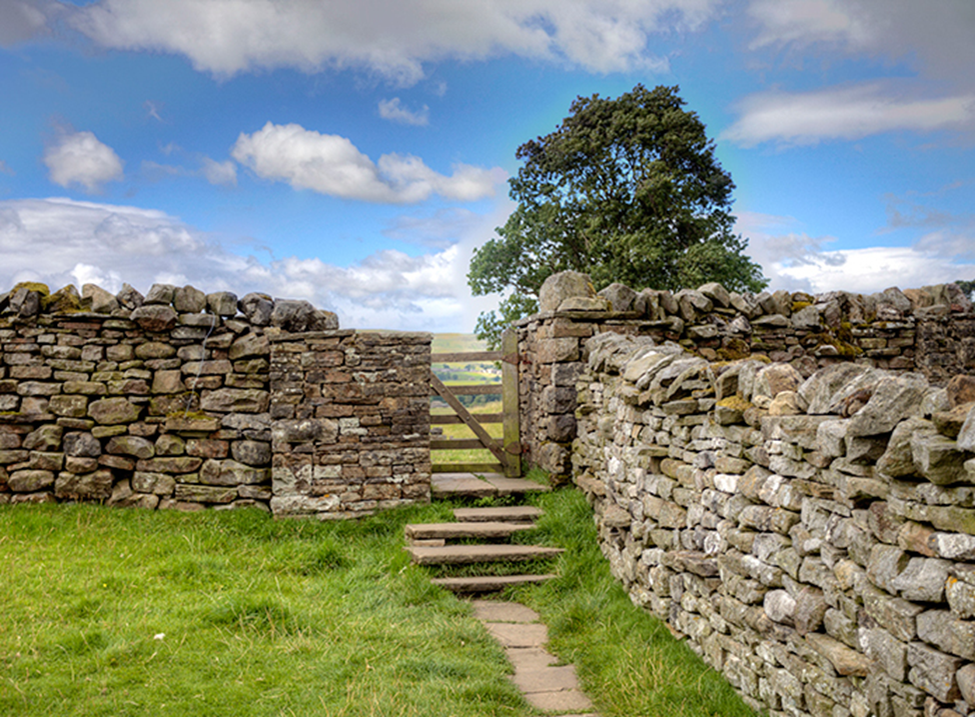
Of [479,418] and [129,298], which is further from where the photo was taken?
[479,418]

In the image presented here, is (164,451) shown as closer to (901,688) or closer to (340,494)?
(340,494)

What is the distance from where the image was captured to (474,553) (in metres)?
6.94

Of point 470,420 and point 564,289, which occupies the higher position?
point 564,289

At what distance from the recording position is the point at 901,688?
2.76 meters

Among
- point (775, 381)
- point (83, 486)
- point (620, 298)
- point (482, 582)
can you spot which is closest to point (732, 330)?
point (620, 298)

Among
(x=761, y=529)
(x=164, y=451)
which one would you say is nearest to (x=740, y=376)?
(x=761, y=529)

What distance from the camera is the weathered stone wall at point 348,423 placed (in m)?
8.30

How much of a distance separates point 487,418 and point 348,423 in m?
2.04

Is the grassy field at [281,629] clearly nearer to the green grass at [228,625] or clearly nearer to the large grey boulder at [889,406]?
the green grass at [228,625]

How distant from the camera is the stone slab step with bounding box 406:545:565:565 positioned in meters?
6.82

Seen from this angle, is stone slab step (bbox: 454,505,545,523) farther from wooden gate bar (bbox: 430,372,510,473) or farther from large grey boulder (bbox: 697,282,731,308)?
large grey boulder (bbox: 697,282,731,308)

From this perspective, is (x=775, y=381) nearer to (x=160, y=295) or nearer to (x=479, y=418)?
(x=479, y=418)

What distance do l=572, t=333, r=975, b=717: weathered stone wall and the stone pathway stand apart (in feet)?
2.90

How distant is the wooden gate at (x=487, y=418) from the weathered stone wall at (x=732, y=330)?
0.53ft
